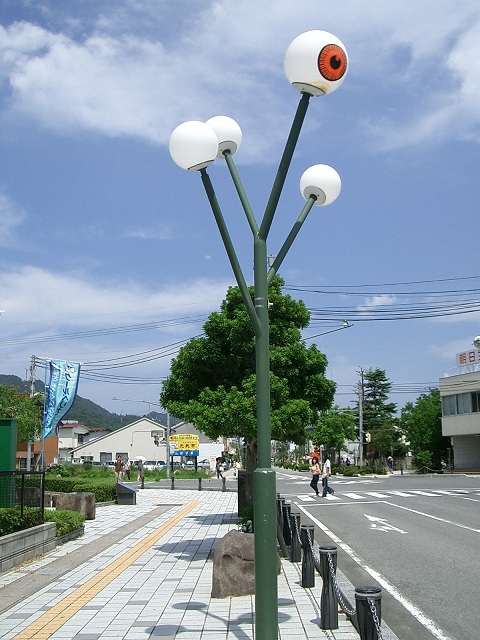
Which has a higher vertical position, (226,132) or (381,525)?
(226,132)

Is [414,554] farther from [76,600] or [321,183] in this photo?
[321,183]

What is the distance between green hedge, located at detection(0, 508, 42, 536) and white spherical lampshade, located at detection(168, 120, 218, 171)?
7.59 meters

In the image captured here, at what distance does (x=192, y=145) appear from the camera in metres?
5.99

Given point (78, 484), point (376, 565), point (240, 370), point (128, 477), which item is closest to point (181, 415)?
point (240, 370)

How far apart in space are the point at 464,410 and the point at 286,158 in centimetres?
5097

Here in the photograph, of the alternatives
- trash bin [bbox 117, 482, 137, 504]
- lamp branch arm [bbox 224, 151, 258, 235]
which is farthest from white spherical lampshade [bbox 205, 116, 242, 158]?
trash bin [bbox 117, 482, 137, 504]

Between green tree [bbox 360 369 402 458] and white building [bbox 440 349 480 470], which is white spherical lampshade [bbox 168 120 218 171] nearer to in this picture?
white building [bbox 440 349 480 470]

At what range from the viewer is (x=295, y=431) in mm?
14555

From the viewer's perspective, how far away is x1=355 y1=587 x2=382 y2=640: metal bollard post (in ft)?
16.8

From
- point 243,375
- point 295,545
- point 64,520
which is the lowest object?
point 295,545

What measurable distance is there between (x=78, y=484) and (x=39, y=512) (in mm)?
12324

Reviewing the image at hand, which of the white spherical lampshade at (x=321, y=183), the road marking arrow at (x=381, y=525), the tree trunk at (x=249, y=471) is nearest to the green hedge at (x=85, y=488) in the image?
the tree trunk at (x=249, y=471)

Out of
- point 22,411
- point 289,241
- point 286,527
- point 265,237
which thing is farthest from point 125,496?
point 265,237

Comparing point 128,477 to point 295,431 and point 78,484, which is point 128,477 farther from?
point 295,431
